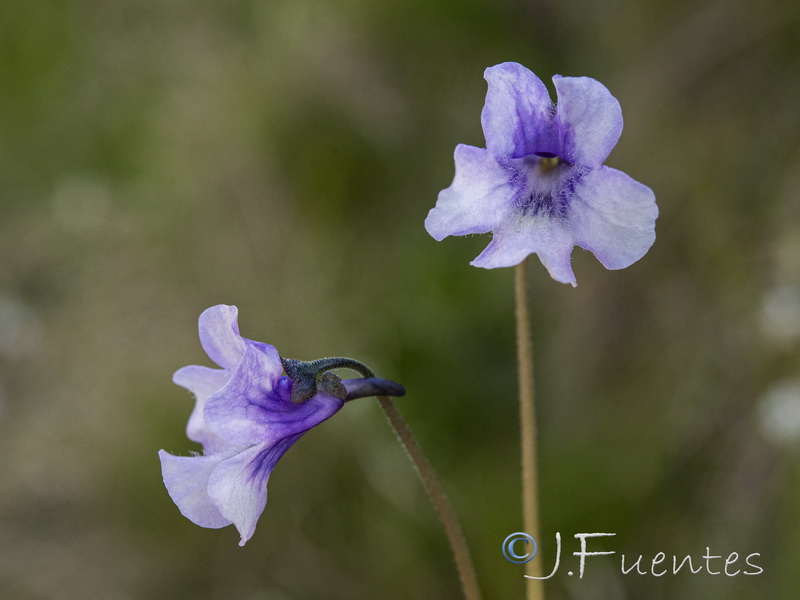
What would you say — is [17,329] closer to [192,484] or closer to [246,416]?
[192,484]

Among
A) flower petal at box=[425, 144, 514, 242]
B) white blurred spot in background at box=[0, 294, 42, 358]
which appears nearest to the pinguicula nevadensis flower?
flower petal at box=[425, 144, 514, 242]

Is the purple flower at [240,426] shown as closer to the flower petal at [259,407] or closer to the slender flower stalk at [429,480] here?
the flower petal at [259,407]

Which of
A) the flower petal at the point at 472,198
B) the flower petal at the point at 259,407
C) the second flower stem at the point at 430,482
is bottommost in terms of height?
the second flower stem at the point at 430,482

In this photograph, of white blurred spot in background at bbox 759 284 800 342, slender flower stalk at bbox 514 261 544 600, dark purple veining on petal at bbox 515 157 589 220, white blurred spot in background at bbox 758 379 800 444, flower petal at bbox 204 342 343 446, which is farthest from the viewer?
white blurred spot in background at bbox 759 284 800 342

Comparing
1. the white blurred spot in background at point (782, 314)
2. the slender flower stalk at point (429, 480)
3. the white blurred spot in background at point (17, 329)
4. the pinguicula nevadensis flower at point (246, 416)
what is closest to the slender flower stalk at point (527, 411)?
the slender flower stalk at point (429, 480)

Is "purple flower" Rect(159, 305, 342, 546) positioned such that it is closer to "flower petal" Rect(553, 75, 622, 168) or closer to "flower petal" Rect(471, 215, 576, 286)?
"flower petal" Rect(471, 215, 576, 286)

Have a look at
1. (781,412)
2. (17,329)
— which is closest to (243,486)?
(781,412)
